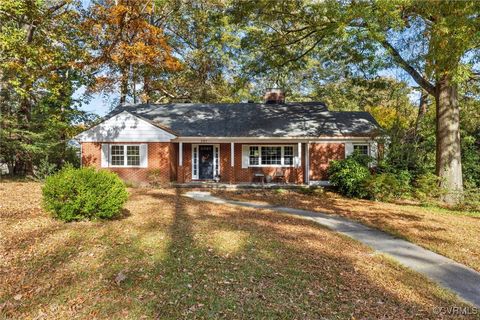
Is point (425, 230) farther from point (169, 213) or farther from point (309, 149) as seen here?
point (309, 149)

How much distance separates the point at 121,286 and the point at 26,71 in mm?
16397

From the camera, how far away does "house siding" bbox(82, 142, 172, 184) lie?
1577 cm

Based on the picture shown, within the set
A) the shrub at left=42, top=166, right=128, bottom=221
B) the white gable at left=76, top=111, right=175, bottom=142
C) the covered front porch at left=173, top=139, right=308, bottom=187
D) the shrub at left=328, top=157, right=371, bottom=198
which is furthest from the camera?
the covered front porch at left=173, top=139, right=308, bottom=187

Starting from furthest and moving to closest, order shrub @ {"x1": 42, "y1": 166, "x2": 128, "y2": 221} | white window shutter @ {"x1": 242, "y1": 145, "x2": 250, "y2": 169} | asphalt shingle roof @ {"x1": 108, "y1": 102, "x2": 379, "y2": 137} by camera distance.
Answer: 1. white window shutter @ {"x1": 242, "y1": 145, "x2": 250, "y2": 169}
2. asphalt shingle roof @ {"x1": 108, "y1": 102, "x2": 379, "y2": 137}
3. shrub @ {"x1": 42, "y1": 166, "x2": 128, "y2": 221}

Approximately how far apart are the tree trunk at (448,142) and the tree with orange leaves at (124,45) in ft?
58.6

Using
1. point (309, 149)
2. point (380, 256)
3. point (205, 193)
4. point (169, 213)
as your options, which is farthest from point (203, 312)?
point (309, 149)

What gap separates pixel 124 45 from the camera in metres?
20.8

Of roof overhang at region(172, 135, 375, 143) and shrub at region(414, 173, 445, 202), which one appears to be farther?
roof overhang at region(172, 135, 375, 143)

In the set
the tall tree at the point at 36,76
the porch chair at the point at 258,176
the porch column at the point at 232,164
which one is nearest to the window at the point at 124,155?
the tall tree at the point at 36,76

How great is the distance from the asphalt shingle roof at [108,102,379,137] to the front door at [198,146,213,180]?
1163mm

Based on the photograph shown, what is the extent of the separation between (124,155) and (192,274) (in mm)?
12846

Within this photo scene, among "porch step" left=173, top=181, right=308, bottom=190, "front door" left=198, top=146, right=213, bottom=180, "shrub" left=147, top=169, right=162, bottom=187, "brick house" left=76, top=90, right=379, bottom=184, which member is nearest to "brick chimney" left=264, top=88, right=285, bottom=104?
"brick house" left=76, top=90, right=379, bottom=184

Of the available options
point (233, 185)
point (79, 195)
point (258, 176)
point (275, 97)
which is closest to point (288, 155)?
point (258, 176)

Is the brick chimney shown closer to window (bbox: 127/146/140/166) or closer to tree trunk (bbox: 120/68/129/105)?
window (bbox: 127/146/140/166)
